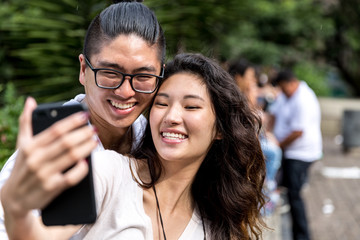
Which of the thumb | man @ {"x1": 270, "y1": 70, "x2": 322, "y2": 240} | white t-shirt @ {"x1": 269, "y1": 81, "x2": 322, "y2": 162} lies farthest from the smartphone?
white t-shirt @ {"x1": 269, "y1": 81, "x2": 322, "y2": 162}

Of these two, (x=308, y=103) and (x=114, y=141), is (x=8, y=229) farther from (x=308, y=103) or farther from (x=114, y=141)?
(x=308, y=103)

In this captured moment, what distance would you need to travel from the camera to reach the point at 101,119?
2113 millimetres

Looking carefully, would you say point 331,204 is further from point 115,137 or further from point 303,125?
point 115,137

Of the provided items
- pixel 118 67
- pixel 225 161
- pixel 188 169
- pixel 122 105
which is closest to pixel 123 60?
pixel 118 67

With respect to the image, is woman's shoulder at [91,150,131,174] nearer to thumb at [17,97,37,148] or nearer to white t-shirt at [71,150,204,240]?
white t-shirt at [71,150,204,240]

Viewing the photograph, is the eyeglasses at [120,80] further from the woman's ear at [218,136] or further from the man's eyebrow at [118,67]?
the woman's ear at [218,136]

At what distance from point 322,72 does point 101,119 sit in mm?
16657

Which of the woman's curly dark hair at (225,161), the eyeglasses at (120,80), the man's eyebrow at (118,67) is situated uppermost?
the man's eyebrow at (118,67)

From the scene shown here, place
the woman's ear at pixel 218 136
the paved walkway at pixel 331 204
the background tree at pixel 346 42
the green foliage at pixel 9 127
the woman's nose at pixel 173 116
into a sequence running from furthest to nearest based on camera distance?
1. the background tree at pixel 346 42
2. the paved walkway at pixel 331 204
3. the green foliage at pixel 9 127
4. the woman's ear at pixel 218 136
5. the woman's nose at pixel 173 116

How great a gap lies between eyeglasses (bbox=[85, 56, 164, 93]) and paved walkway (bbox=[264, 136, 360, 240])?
11.8ft

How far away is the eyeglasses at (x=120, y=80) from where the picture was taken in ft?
6.05

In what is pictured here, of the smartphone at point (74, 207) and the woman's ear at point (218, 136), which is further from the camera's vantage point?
the woman's ear at point (218, 136)

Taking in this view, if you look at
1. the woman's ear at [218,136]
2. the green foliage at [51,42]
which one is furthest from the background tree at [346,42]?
the woman's ear at [218,136]

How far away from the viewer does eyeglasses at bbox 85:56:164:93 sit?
1.84m
